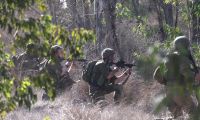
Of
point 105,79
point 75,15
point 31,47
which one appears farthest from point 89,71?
point 75,15

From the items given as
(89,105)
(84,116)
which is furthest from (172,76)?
(89,105)

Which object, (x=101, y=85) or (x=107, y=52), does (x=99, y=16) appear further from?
(x=107, y=52)

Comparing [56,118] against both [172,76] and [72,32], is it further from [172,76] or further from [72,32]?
[172,76]

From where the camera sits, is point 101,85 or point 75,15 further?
point 75,15

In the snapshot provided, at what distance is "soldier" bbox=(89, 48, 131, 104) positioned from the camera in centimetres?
1048

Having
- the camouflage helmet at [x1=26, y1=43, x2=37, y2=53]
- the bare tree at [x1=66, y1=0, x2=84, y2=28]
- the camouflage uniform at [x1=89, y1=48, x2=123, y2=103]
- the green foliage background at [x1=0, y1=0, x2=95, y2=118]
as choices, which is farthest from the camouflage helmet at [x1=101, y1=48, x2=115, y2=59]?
the bare tree at [x1=66, y1=0, x2=84, y2=28]

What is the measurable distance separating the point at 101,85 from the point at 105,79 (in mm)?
163

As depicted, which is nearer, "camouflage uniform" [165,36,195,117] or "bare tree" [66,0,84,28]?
"camouflage uniform" [165,36,195,117]

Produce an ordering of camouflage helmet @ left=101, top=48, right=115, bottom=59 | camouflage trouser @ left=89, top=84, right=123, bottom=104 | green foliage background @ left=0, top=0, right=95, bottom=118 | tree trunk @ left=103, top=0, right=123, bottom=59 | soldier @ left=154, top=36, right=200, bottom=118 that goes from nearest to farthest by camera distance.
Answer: soldier @ left=154, top=36, right=200, bottom=118, green foliage background @ left=0, top=0, right=95, bottom=118, camouflage helmet @ left=101, top=48, right=115, bottom=59, camouflage trouser @ left=89, top=84, right=123, bottom=104, tree trunk @ left=103, top=0, right=123, bottom=59

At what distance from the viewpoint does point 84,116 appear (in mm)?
8617

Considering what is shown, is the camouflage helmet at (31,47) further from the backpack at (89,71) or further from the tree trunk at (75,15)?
the tree trunk at (75,15)

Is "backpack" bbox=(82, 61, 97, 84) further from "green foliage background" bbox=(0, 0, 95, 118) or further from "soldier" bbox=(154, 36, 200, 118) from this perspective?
A: "soldier" bbox=(154, 36, 200, 118)

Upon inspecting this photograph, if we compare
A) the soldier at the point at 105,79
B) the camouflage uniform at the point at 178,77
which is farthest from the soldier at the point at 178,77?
the soldier at the point at 105,79

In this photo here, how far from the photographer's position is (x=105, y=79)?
421 inches
